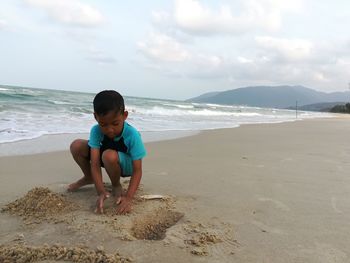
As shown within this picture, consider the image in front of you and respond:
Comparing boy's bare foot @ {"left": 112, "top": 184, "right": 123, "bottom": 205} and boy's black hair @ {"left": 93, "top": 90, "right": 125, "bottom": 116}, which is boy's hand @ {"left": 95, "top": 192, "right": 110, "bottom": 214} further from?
boy's black hair @ {"left": 93, "top": 90, "right": 125, "bottom": 116}

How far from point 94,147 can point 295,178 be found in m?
2.22

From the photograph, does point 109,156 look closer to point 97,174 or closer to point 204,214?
point 97,174

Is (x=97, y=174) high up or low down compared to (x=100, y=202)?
up

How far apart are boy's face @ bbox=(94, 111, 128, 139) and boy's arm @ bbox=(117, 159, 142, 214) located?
257 mm

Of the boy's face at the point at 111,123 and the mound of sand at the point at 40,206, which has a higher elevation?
the boy's face at the point at 111,123

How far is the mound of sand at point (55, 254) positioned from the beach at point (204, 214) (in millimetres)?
55

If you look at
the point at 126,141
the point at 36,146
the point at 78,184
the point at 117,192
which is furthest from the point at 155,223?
the point at 36,146

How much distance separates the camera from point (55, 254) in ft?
6.54

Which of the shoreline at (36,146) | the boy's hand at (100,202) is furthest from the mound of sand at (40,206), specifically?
the shoreline at (36,146)

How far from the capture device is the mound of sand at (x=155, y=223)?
2.38 metres

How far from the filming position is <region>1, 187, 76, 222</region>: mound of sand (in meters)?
2.59

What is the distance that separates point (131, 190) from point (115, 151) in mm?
315

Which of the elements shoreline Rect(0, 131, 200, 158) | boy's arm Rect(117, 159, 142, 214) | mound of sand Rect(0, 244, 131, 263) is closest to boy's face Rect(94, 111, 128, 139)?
boy's arm Rect(117, 159, 142, 214)

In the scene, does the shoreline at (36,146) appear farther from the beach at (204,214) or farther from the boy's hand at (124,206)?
the boy's hand at (124,206)
